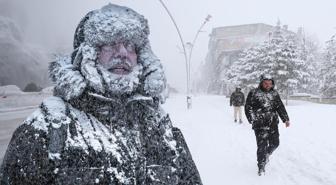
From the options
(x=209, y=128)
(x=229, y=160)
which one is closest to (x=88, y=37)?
(x=229, y=160)

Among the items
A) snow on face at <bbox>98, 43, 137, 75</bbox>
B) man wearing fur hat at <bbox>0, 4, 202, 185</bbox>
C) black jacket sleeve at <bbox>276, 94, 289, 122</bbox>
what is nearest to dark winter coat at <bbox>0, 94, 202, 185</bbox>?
man wearing fur hat at <bbox>0, 4, 202, 185</bbox>

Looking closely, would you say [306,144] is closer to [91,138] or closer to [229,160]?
[229,160]

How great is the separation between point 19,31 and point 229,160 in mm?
52933

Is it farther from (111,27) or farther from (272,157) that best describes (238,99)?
(111,27)

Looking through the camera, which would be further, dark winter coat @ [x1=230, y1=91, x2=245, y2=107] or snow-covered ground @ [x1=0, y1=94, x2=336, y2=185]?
dark winter coat @ [x1=230, y1=91, x2=245, y2=107]

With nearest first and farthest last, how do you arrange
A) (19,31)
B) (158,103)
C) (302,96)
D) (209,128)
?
1. (158,103)
2. (209,128)
3. (302,96)
4. (19,31)

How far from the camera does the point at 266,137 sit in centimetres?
691

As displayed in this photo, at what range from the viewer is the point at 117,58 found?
6.27 feet

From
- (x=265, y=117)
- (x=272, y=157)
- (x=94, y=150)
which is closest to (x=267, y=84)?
(x=265, y=117)

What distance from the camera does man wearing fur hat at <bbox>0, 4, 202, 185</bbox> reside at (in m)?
1.62

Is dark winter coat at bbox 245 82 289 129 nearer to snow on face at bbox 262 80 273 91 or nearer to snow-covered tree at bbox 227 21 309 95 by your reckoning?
snow on face at bbox 262 80 273 91

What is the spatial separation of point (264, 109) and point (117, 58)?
5.52 meters

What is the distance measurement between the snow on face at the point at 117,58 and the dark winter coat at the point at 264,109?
5382 millimetres

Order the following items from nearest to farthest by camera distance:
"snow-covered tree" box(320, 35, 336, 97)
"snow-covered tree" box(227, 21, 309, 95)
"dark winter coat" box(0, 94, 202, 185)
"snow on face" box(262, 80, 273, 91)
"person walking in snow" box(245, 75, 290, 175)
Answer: "dark winter coat" box(0, 94, 202, 185), "person walking in snow" box(245, 75, 290, 175), "snow on face" box(262, 80, 273, 91), "snow-covered tree" box(227, 21, 309, 95), "snow-covered tree" box(320, 35, 336, 97)
